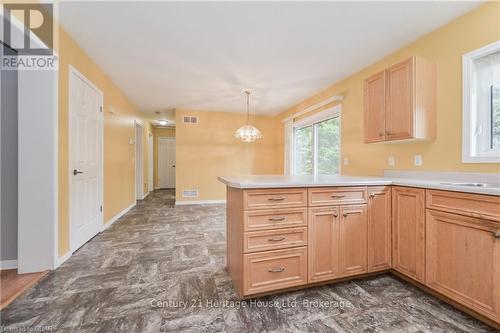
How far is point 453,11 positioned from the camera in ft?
6.61

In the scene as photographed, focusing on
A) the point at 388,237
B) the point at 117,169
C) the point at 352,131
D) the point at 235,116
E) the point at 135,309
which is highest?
the point at 235,116

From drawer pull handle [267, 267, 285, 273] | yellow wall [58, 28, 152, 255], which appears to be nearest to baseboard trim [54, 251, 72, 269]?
yellow wall [58, 28, 152, 255]

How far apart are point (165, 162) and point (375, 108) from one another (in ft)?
26.3

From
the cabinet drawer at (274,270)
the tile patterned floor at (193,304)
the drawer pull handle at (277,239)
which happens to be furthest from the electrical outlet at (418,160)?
the drawer pull handle at (277,239)

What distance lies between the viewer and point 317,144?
477 cm

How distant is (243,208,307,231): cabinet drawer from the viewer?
167 centimetres

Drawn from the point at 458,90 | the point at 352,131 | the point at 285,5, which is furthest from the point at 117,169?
the point at 458,90

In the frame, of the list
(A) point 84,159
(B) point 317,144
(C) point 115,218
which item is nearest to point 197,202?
(C) point 115,218

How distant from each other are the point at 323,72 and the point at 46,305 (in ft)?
13.3

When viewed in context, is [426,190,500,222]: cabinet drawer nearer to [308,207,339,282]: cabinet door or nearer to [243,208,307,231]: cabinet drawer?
[308,207,339,282]: cabinet door

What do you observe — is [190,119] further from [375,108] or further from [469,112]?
[469,112]

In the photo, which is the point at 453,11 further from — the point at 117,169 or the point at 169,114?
the point at 169,114

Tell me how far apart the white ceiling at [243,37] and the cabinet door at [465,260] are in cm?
191

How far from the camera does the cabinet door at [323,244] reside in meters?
1.82
